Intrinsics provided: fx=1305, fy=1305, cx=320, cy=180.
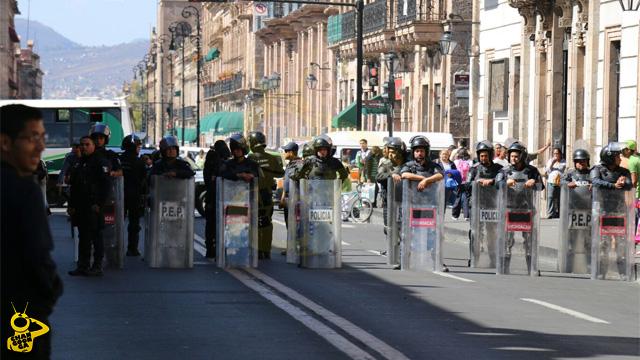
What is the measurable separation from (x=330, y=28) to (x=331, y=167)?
43345 mm

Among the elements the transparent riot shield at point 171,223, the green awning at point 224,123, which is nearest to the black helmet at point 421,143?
the transparent riot shield at point 171,223

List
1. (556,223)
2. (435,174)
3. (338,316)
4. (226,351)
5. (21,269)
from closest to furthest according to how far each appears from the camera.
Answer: (21,269) < (226,351) < (338,316) < (435,174) < (556,223)

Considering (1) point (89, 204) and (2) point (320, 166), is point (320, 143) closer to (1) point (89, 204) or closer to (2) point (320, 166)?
(2) point (320, 166)

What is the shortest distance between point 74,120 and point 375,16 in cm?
1560

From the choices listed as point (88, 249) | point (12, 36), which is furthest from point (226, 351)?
point (12, 36)

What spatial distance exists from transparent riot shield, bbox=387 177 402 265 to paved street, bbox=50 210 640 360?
1.00 ft

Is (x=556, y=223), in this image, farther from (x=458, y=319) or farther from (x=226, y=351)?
(x=226, y=351)

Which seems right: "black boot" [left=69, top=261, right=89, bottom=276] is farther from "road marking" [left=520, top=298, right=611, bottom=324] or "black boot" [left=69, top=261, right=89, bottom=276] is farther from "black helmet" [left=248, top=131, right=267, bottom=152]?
"road marking" [left=520, top=298, right=611, bottom=324]

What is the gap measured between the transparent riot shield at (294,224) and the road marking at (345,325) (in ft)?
7.48

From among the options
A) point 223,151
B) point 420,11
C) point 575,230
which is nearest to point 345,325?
point 575,230

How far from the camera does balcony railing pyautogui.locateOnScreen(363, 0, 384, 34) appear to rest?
4766 centimetres

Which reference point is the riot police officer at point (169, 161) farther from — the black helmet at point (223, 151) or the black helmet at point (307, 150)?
the black helmet at point (223, 151)

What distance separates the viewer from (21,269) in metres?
5.09

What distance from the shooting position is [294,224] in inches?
663
